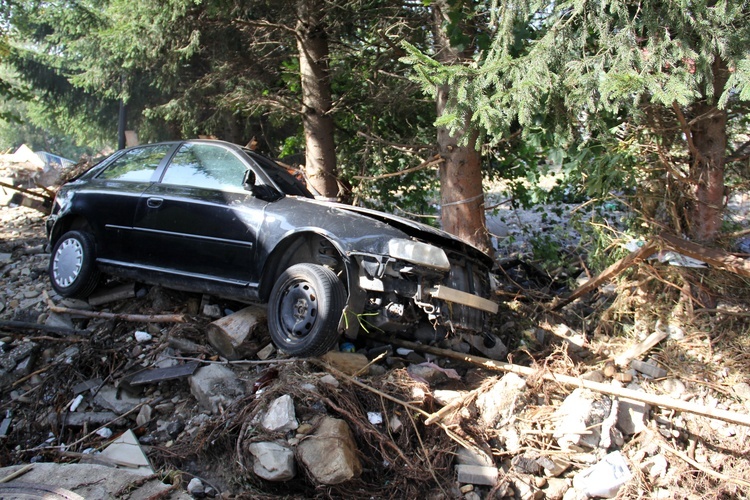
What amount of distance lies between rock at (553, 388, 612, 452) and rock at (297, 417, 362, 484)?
155 centimetres

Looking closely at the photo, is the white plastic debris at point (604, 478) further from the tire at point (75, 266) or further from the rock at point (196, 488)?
the tire at point (75, 266)

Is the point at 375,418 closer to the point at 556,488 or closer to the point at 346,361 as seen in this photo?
the point at 346,361

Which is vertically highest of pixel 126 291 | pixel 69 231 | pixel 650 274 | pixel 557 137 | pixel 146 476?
pixel 557 137

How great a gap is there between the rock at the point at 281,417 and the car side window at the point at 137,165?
111 inches

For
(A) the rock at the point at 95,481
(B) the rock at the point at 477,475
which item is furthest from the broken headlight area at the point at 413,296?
(A) the rock at the point at 95,481

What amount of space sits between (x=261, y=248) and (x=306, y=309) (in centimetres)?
71

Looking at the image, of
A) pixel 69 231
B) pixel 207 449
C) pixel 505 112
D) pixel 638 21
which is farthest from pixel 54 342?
pixel 638 21

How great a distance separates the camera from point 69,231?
6219 mm

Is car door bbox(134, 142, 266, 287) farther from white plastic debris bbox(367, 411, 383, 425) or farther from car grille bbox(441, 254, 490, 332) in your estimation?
car grille bbox(441, 254, 490, 332)

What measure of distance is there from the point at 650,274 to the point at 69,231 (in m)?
5.80

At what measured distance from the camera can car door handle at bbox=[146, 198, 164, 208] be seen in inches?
221

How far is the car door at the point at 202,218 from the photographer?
5172 mm

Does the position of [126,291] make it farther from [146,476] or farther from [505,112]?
[505,112]

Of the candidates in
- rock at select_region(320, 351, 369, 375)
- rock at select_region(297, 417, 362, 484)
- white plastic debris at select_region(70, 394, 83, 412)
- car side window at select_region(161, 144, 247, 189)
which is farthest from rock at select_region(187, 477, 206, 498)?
car side window at select_region(161, 144, 247, 189)
